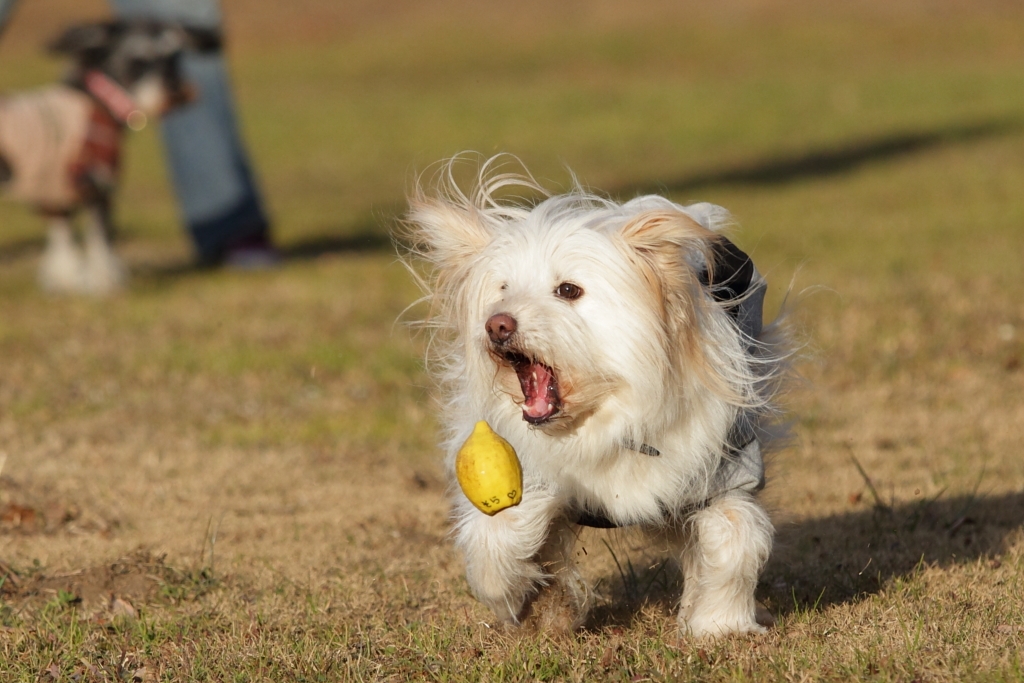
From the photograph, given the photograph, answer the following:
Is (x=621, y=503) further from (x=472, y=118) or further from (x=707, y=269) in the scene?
(x=472, y=118)

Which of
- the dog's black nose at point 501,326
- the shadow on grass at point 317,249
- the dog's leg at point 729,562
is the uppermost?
Result: the dog's black nose at point 501,326

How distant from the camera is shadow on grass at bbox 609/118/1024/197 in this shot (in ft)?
46.1

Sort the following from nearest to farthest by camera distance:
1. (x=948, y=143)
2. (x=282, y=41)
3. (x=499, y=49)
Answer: (x=948, y=143), (x=499, y=49), (x=282, y=41)

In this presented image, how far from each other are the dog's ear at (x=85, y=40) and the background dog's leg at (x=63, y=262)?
1.08 meters

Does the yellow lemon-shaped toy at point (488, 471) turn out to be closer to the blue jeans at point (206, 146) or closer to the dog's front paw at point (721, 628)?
the dog's front paw at point (721, 628)

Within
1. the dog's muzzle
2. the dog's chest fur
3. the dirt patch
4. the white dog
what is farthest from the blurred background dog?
the dog's muzzle

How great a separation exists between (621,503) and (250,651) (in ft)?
3.18

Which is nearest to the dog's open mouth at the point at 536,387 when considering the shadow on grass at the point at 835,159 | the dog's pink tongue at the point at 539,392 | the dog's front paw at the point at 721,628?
the dog's pink tongue at the point at 539,392

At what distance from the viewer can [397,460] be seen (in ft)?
17.7

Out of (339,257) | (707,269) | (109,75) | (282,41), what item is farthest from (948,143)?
(282,41)

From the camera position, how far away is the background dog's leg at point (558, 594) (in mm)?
3371

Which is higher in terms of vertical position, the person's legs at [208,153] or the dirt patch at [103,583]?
the dirt patch at [103,583]

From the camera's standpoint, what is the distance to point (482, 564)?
324 centimetres

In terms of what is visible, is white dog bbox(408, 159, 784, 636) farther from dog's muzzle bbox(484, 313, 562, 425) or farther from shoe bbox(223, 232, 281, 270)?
shoe bbox(223, 232, 281, 270)
